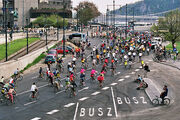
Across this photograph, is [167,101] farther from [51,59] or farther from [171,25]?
[171,25]

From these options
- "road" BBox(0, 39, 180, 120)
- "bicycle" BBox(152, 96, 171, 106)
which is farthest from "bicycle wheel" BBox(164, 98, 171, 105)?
"road" BBox(0, 39, 180, 120)

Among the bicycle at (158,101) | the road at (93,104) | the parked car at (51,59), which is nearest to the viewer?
the road at (93,104)

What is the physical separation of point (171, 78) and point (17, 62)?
16542 millimetres

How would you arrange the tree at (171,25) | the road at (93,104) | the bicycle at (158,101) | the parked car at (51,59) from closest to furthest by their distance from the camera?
the road at (93,104), the bicycle at (158,101), the parked car at (51,59), the tree at (171,25)

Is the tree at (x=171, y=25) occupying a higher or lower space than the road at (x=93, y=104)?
higher

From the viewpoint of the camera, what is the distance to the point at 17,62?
143ft

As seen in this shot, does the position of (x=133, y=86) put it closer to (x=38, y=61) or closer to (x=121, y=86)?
(x=121, y=86)

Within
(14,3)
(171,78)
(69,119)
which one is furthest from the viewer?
(14,3)

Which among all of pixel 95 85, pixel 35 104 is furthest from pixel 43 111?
pixel 95 85

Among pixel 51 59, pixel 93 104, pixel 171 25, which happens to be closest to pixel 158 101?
pixel 93 104

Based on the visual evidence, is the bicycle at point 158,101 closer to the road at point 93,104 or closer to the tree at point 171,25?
the road at point 93,104

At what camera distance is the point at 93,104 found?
27203mm

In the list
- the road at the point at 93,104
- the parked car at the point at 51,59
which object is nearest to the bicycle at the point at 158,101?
the road at the point at 93,104

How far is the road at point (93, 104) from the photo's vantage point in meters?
23.9
